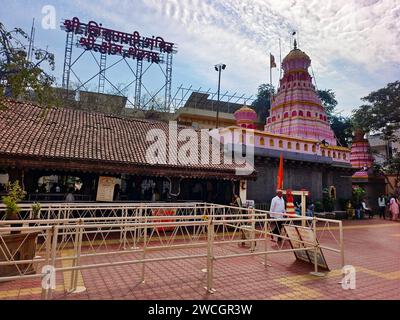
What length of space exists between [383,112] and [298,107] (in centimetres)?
1354

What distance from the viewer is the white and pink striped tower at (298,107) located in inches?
819

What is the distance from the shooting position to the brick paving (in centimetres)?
520

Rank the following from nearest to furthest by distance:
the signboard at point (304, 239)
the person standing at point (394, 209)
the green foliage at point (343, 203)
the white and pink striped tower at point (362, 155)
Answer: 1. the signboard at point (304, 239)
2. the person standing at point (394, 209)
3. the green foliage at point (343, 203)
4. the white and pink striped tower at point (362, 155)

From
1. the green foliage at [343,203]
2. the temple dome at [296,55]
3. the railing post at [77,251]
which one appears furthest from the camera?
the temple dome at [296,55]

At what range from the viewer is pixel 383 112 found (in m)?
28.8

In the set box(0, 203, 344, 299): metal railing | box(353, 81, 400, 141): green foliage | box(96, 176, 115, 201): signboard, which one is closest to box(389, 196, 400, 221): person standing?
box(0, 203, 344, 299): metal railing

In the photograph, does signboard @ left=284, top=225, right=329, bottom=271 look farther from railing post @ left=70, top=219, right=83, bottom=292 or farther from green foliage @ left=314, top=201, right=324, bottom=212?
green foliage @ left=314, top=201, right=324, bottom=212

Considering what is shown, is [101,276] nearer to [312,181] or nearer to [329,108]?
[312,181]

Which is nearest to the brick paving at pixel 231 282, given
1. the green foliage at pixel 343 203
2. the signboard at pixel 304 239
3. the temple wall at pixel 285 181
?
the signboard at pixel 304 239

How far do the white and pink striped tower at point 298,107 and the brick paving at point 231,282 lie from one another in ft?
44.9

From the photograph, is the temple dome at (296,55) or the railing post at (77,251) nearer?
the railing post at (77,251)

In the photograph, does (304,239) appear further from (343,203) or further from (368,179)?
(368,179)

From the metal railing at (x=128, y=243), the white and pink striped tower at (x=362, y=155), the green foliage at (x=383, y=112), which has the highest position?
the green foliage at (x=383, y=112)

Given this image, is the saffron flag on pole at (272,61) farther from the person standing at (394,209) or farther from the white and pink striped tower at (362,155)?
the person standing at (394,209)
